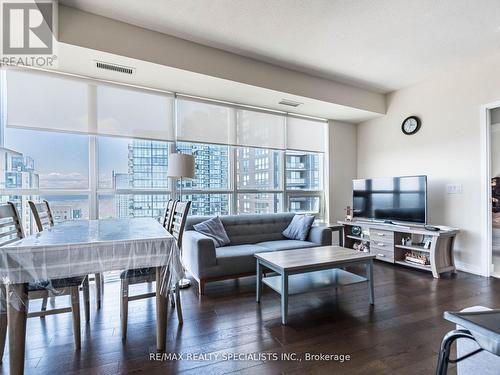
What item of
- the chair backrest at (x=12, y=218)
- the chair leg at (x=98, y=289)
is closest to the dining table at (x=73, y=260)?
the chair backrest at (x=12, y=218)

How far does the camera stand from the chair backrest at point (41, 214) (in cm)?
227

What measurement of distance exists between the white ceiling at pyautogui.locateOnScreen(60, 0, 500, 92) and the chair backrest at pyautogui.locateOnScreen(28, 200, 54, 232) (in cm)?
192

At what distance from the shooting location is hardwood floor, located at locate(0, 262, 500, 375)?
66.6 inches

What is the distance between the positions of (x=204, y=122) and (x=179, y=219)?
2.10m

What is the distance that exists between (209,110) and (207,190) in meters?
1.26

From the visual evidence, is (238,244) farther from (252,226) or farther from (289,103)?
(289,103)

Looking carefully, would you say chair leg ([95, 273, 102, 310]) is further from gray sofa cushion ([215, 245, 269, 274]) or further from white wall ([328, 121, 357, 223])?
white wall ([328, 121, 357, 223])

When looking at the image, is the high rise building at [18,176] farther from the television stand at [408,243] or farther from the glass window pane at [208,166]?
the television stand at [408,243]

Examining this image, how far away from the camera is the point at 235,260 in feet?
10.0

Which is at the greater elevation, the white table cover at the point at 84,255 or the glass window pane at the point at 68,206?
the glass window pane at the point at 68,206

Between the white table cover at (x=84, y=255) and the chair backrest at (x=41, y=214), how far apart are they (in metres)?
0.47

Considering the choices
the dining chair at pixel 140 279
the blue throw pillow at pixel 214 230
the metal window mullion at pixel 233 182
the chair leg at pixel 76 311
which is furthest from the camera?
the metal window mullion at pixel 233 182

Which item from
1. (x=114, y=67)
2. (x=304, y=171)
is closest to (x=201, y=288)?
(x=114, y=67)

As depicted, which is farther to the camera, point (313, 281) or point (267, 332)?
point (313, 281)
